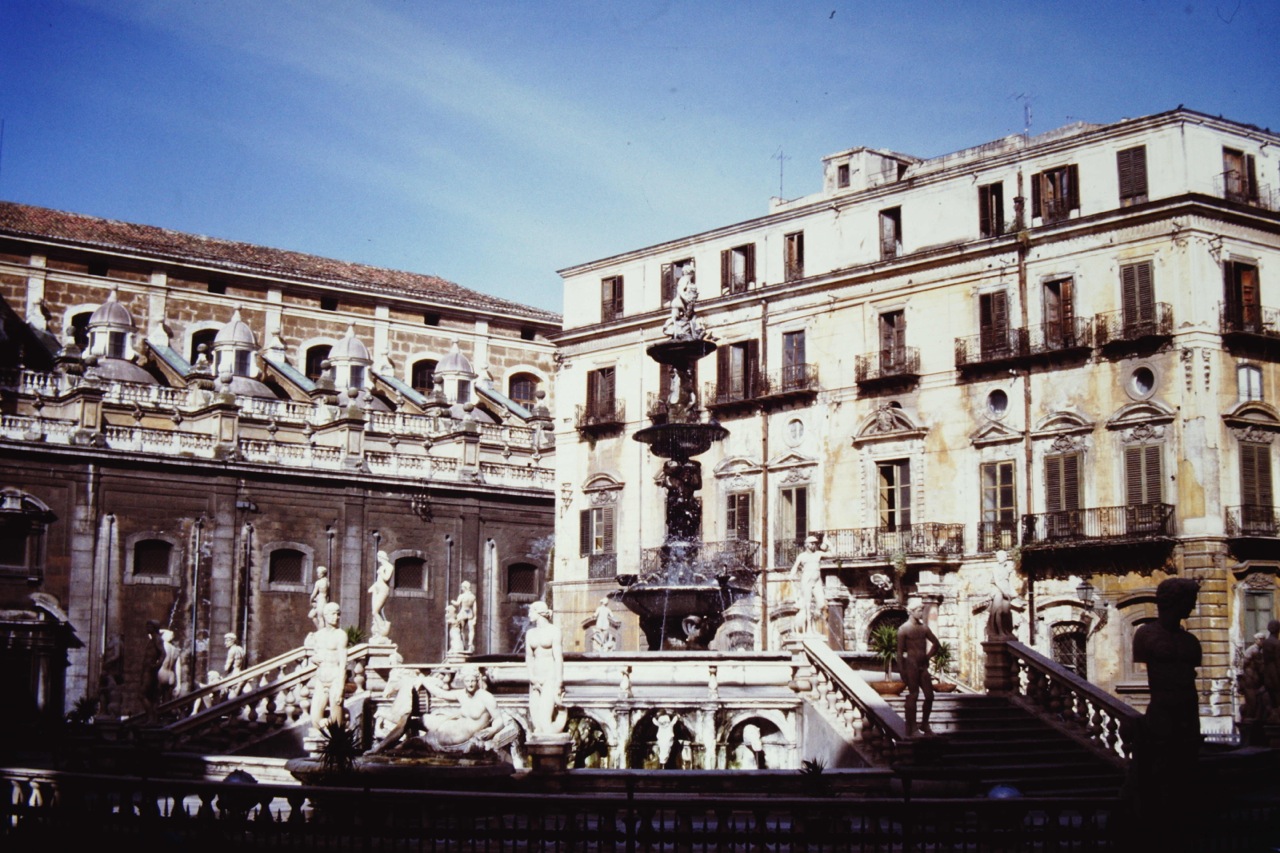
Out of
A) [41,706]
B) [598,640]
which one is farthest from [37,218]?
[598,640]

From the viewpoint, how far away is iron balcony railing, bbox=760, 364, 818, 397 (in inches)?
1563

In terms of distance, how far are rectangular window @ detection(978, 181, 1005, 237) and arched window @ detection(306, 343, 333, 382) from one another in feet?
81.1

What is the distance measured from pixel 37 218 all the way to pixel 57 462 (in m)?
11.2

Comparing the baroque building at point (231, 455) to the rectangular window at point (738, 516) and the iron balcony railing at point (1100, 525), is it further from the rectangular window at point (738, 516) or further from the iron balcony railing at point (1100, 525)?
the iron balcony railing at point (1100, 525)

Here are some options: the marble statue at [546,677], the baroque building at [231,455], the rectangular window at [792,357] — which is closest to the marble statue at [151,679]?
the baroque building at [231,455]

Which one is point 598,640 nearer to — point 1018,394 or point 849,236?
point 1018,394

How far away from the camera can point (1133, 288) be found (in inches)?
1329

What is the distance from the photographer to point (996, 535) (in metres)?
35.2

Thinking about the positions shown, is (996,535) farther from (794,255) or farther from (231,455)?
(231,455)

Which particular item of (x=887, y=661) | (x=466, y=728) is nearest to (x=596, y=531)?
(x=887, y=661)

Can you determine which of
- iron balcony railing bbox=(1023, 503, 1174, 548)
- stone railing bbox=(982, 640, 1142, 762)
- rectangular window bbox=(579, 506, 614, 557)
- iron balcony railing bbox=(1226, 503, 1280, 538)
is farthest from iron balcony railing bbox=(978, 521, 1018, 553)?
stone railing bbox=(982, 640, 1142, 762)

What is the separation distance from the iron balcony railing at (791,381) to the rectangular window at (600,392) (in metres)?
5.23

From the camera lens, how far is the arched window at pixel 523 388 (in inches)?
2285

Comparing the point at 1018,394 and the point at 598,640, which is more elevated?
the point at 1018,394
